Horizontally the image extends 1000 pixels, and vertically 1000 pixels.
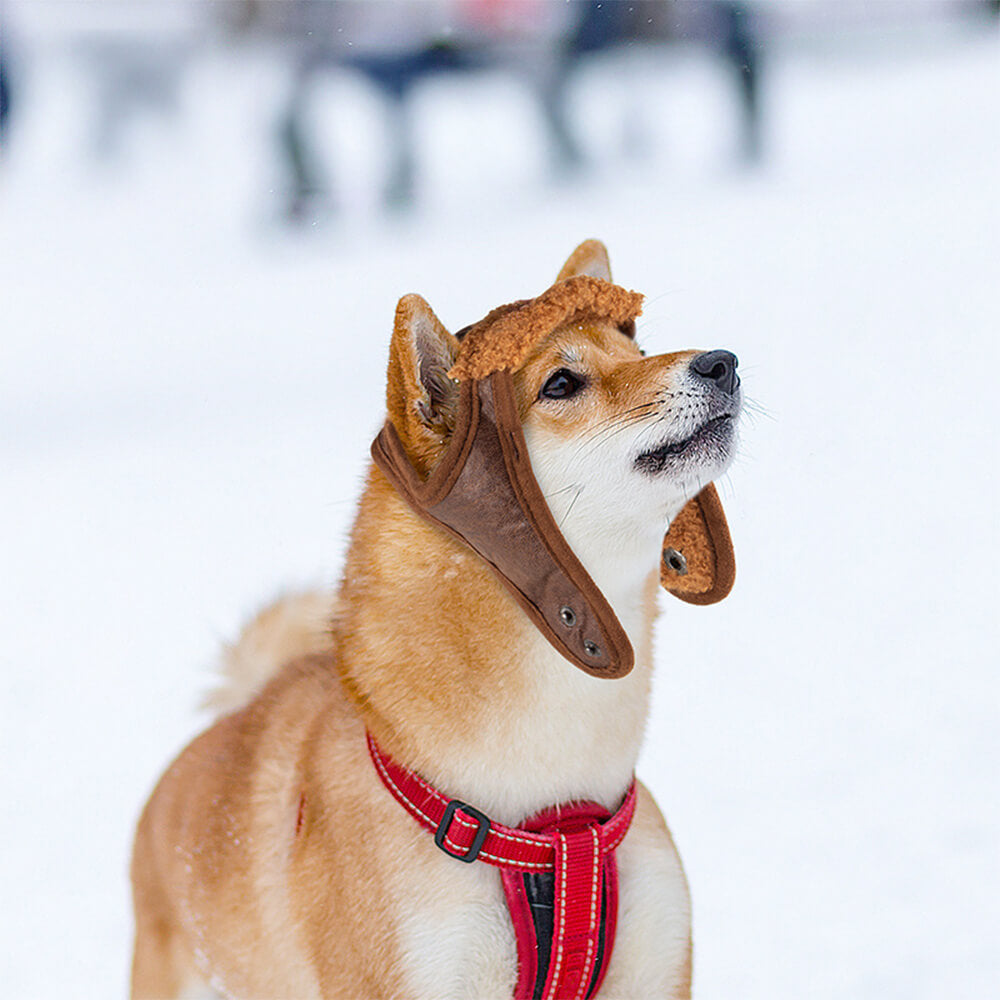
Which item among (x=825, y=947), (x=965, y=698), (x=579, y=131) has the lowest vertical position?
(x=825, y=947)

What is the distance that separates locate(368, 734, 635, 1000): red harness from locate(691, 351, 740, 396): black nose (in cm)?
66

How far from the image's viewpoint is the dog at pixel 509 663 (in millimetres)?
1651

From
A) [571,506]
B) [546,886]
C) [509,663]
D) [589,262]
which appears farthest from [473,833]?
[589,262]

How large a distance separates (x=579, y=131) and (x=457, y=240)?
275cm

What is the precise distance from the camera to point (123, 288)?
10.2 metres

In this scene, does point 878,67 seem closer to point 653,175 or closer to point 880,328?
point 653,175

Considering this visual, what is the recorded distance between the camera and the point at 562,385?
175 centimetres

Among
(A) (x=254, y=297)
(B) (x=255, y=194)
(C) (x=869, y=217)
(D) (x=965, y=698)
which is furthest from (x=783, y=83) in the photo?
(D) (x=965, y=698)

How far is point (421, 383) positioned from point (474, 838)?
2.11ft

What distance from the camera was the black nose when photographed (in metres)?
1.68

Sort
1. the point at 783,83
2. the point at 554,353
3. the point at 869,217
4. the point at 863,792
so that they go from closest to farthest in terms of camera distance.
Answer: the point at 554,353 < the point at 863,792 < the point at 869,217 < the point at 783,83

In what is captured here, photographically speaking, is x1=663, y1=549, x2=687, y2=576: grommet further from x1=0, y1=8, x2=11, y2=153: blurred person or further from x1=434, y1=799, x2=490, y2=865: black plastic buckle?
x1=0, y1=8, x2=11, y2=153: blurred person

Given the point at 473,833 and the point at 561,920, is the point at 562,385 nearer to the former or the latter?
the point at 473,833

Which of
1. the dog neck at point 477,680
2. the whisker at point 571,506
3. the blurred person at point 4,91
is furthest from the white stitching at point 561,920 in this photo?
the blurred person at point 4,91
